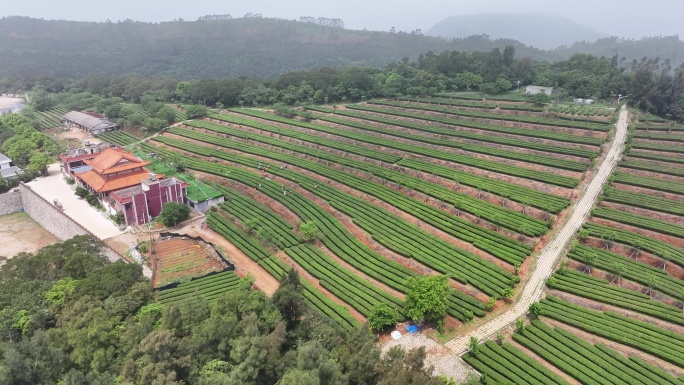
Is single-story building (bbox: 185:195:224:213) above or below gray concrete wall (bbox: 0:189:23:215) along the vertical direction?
above

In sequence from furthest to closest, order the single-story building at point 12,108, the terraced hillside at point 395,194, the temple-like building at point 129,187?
the single-story building at point 12,108 → the temple-like building at point 129,187 → the terraced hillside at point 395,194

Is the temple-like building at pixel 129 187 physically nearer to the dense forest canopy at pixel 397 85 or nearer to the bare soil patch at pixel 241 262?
the bare soil patch at pixel 241 262

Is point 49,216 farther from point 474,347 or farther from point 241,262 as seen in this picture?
point 474,347

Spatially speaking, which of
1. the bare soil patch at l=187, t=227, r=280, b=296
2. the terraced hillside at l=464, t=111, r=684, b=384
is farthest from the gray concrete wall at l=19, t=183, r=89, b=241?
the terraced hillside at l=464, t=111, r=684, b=384

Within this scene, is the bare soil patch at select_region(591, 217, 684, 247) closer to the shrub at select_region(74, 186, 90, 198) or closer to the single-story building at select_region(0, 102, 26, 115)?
the shrub at select_region(74, 186, 90, 198)

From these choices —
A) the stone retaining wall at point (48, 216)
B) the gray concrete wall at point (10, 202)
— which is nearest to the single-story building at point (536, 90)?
the stone retaining wall at point (48, 216)

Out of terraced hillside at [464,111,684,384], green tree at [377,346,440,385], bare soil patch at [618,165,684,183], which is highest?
bare soil patch at [618,165,684,183]
